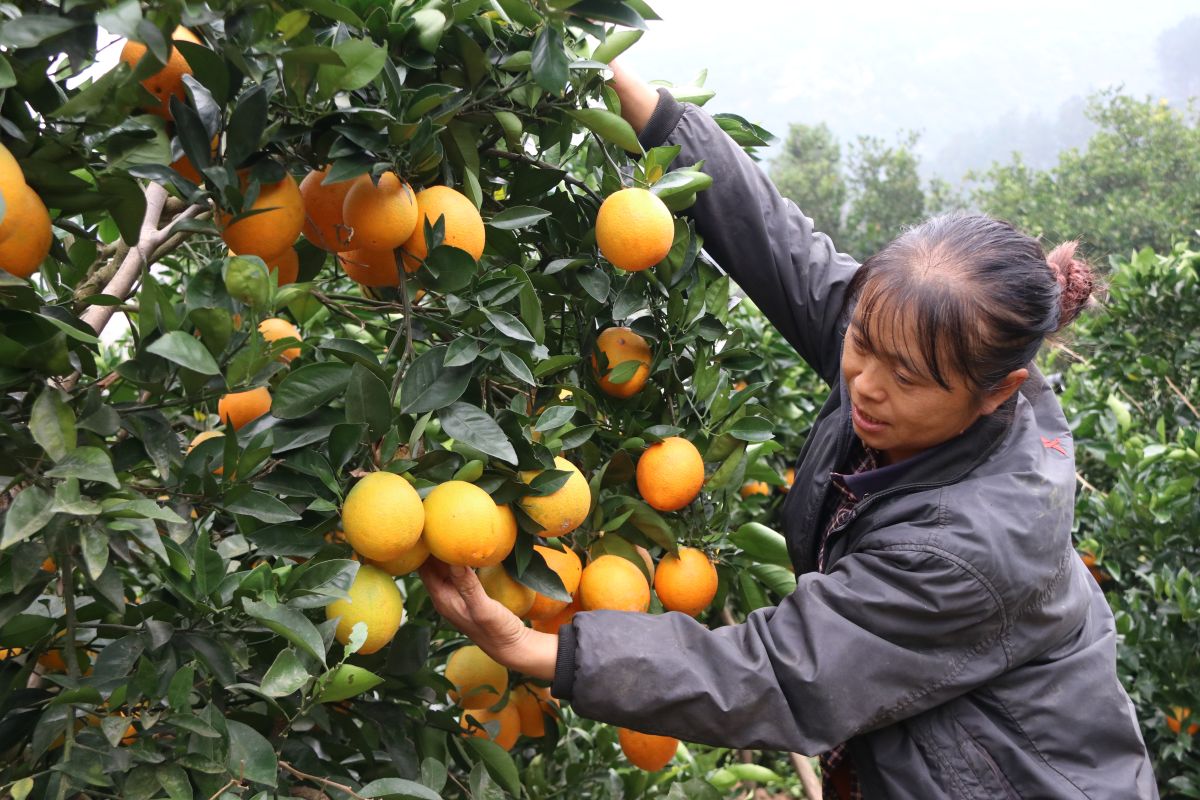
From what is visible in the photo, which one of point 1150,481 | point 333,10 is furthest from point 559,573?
point 1150,481

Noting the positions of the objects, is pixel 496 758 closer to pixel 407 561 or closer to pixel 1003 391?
pixel 407 561

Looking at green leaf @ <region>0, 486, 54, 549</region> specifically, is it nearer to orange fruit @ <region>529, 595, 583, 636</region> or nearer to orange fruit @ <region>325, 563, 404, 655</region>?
orange fruit @ <region>325, 563, 404, 655</region>

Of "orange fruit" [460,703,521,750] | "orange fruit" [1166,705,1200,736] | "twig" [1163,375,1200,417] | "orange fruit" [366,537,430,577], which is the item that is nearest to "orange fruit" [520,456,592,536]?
"orange fruit" [366,537,430,577]

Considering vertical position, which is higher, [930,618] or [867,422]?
[867,422]

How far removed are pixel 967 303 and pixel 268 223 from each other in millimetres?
741

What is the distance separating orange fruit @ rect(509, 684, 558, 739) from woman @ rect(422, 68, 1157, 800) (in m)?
0.39

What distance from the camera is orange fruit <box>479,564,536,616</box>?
3.62 ft

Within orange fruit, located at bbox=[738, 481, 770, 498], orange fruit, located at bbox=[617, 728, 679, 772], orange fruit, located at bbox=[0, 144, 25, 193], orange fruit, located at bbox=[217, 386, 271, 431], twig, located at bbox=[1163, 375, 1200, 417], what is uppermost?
orange fruit, located at bbox=[0, 144, 25, 193]

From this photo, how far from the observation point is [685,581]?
1.28 meters

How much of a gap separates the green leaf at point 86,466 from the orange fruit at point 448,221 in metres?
0.35

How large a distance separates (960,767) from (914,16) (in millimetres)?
107319

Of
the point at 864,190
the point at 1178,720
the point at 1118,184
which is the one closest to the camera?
the point at 1178,720

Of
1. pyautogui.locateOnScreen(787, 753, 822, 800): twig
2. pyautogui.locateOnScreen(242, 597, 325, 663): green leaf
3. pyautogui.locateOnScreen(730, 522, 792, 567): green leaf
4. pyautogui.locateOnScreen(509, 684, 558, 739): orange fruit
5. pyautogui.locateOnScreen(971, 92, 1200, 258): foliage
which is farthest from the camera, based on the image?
pyautogui.locateOnScreen(971, 92, 1200, 258): foliage

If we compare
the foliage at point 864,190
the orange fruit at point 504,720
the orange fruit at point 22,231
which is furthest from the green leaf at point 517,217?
the foliage at point 864,190
